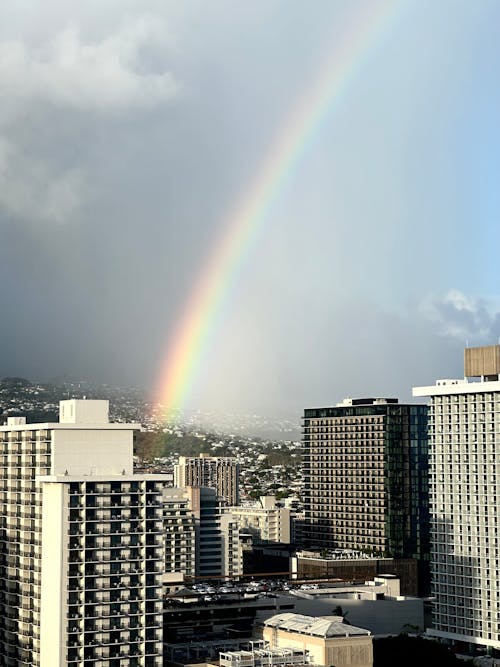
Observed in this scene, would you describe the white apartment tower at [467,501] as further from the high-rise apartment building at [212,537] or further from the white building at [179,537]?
the high-rise apartment building at [212,537]

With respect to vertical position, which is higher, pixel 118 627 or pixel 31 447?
pixel 31 447

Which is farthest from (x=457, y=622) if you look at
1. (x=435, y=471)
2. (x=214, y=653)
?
(x=214, y=653)

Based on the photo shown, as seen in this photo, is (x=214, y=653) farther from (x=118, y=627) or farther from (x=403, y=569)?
(x=403, y=569)

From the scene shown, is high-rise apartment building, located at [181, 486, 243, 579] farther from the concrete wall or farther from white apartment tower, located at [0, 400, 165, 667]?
the concrete wall

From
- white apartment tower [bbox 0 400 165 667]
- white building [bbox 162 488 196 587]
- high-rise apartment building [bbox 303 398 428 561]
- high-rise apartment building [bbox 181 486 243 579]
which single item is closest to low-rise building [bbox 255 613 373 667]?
white apartment tower [bbox 0 400 165 667]

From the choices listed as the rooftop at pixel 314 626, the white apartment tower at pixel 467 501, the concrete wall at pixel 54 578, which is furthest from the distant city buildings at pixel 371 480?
the concrete wall at pixel 54 578

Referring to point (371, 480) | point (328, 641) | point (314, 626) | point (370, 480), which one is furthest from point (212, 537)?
point (328, 641)

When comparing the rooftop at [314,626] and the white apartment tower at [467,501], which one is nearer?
the rooftop at [314,626]
